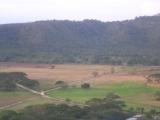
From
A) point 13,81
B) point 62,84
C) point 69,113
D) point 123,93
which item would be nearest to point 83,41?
point 62,84

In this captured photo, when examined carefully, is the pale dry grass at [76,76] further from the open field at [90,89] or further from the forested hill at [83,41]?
the forested hill at [83,41]

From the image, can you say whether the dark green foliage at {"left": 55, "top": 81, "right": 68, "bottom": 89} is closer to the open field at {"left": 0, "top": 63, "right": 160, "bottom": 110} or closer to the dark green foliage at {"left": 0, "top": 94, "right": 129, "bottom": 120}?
the open field at {"left": 0, "top": 63, "right": 160, "bottom": 110}

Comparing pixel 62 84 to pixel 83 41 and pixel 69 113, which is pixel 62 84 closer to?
pixel 69 113

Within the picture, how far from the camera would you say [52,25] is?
156 m

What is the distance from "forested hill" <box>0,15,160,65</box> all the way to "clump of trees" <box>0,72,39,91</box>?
35532 mm

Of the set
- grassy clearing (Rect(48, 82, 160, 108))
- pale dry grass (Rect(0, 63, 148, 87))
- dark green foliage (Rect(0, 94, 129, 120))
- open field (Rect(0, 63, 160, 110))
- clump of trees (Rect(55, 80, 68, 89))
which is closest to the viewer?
dark green foliage (Rect(0, 94, 129, 120))

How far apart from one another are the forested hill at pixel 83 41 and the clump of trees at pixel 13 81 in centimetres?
3553

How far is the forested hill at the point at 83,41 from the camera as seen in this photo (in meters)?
114

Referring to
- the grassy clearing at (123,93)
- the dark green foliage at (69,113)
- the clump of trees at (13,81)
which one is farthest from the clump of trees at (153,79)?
the dark green foliage at (69,113)

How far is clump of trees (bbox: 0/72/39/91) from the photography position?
63525 millimetres

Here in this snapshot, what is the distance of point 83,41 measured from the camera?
5827 inches

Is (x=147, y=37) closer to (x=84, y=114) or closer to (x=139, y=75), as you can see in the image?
(x=139, y=75)

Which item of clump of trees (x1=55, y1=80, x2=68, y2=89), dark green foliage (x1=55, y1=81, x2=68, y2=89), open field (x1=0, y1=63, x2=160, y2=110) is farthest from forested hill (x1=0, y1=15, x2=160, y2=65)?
dark green foliage (x1=55, y1=81, x2=68, y2=89)

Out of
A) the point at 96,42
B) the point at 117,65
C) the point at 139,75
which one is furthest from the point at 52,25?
the point at 139,75
